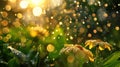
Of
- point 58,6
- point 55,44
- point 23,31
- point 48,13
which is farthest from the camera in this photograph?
point 58,6

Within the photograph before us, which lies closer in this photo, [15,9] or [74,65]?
[74,65]

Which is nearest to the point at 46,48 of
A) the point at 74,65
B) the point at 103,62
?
the point at 74,65

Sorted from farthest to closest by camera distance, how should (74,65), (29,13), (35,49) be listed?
(29,13) → (35,49) → (74,65)

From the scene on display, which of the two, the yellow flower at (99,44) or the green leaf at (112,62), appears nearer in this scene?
the green leaf at (112,62)

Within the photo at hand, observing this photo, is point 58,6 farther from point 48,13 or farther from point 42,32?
point 42,32

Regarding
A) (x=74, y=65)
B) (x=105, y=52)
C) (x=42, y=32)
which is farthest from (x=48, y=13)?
(x=74, y=65)

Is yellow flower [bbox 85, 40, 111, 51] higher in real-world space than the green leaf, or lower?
higher

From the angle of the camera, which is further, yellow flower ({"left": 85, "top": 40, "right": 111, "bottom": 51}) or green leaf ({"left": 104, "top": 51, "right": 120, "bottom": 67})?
yellow flower ({"left": 85, "top": 40, "right": 111, "bottom": 51})

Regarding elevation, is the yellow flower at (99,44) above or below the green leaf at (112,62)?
above

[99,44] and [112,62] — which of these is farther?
[99,44]

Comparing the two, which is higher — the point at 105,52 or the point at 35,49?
the point at 35,49

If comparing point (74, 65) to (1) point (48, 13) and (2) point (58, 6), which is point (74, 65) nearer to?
(1) point (48, 13)
